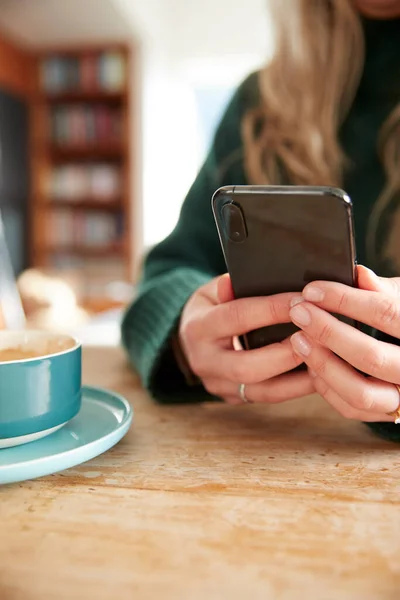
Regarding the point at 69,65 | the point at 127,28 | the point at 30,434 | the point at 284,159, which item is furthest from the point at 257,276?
the point at 69,65

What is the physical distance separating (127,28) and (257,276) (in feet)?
11.6

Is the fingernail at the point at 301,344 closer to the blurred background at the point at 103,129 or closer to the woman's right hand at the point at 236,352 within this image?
the woman's right hand at the point at 236,352

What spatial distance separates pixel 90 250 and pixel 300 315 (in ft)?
12.3

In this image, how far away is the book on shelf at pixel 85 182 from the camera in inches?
151

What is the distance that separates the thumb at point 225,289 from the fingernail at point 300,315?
6cm

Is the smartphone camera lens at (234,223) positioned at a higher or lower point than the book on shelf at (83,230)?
higher

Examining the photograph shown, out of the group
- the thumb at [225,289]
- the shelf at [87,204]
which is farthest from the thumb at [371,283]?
the shelf at [87,204]

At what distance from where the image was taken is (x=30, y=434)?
0.34m

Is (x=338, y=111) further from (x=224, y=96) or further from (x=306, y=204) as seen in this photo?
(x=224, y=96)

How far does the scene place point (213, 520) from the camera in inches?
10.6

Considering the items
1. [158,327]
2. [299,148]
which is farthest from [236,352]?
[299,148]

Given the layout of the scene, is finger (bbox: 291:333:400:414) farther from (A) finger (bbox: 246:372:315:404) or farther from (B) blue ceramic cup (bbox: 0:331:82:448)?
(B) blue ceramic cup (bbox: 0:331:82:448)

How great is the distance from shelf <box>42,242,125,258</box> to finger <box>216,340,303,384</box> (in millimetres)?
3543

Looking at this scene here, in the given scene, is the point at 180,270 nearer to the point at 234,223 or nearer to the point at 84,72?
the point at 234,223
